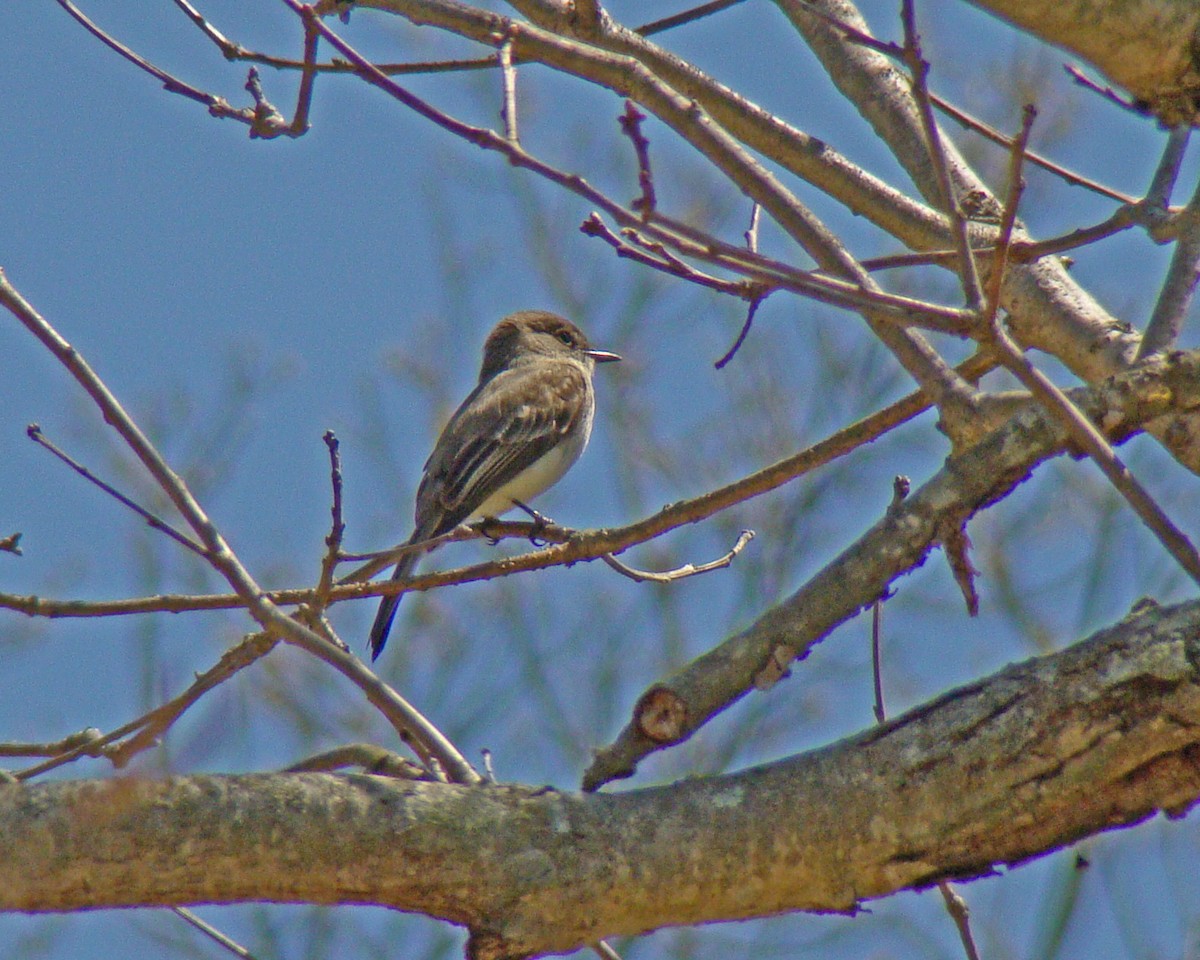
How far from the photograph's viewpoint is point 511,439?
277 inches

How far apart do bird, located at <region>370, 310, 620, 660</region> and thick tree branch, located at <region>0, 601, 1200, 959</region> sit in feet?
11.9

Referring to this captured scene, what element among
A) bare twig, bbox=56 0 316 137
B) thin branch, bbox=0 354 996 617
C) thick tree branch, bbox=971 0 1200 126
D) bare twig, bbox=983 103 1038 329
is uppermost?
bare twig, bbox=56 0 316 137

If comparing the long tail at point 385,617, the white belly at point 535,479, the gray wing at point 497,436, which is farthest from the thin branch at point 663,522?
the white belly at point 535,479

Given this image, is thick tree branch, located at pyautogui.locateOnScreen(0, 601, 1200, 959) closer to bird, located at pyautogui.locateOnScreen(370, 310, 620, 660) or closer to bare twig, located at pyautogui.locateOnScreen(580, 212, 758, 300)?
bare twig, located at pyautogui.locateOnScreen(580, 212, 758, 300)

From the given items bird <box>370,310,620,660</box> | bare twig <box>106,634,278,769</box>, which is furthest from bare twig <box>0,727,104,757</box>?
bird <box>370,310,620,660</box>

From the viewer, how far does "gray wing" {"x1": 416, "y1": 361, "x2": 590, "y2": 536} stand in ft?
21.7

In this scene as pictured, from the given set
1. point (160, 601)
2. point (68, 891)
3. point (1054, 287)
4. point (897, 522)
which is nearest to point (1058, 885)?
point (1054, 287)

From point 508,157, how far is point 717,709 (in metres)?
1.28

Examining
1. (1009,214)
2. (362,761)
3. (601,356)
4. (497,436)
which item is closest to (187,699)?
(362,761)

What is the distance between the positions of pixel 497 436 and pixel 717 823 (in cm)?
475

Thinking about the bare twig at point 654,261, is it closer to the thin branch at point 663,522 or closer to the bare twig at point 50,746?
the thin branch at point 663,522

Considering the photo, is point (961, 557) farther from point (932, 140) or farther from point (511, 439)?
point (511, 439)

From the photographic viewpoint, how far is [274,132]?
10.8ft

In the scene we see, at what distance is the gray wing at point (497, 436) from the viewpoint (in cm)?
663
